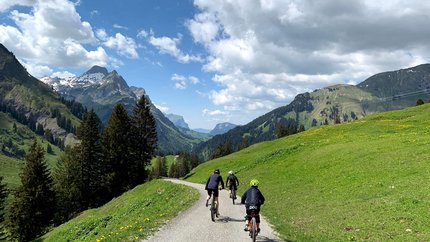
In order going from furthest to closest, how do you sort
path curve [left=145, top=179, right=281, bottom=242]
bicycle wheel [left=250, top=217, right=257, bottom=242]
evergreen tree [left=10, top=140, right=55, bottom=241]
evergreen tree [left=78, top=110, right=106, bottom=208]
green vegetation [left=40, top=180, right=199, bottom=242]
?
evergreen tree [left=78, top=110, right=106, bottom=208], evergreen tree [left=10, top=140, right=55, bottom=241], green vegetation [left=40, top=180, right=199, bottom=242], path curve [left=145, top=179, right=281, bottom=242], bicycle wheel [left=250, top=217, right=257, bottom=242]

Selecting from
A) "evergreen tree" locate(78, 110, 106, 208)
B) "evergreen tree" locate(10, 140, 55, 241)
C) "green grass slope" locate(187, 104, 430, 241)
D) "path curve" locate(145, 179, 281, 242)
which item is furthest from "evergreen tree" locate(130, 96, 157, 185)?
"path curve" locate(145, 179, 281, 242)

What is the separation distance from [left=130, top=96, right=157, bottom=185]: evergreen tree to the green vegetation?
20.3 m

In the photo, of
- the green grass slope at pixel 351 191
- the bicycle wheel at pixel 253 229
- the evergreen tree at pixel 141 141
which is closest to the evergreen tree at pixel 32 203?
the evergreen tree at pixel 141 141

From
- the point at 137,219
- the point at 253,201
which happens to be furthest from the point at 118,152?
the point at 253,201

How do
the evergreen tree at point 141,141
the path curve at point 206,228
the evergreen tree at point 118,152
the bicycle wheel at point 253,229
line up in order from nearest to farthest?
the bicycle wheel at point 253,229
the path curve at point 206,228
the evergreen tree at point 118,152
the evergreen tree at point 141,141

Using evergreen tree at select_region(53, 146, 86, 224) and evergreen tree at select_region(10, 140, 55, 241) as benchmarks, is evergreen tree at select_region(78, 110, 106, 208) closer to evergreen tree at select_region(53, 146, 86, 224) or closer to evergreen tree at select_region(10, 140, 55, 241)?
evergreen tree at select_region(53, 146, 86, 224)

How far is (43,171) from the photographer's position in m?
63.1

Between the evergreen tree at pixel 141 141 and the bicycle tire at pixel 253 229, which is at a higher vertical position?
the evergreen tree at pixel 141 141

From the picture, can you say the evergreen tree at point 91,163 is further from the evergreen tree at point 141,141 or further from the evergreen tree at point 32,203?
the evergreen tree at point 32,203

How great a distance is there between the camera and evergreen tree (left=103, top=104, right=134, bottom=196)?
73.0m

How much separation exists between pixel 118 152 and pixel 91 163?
556 centimetres

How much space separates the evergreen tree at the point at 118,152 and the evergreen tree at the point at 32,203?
42.8 ft

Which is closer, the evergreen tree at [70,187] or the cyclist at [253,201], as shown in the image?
the cyclist at [253,201]

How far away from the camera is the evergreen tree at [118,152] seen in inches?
2874
